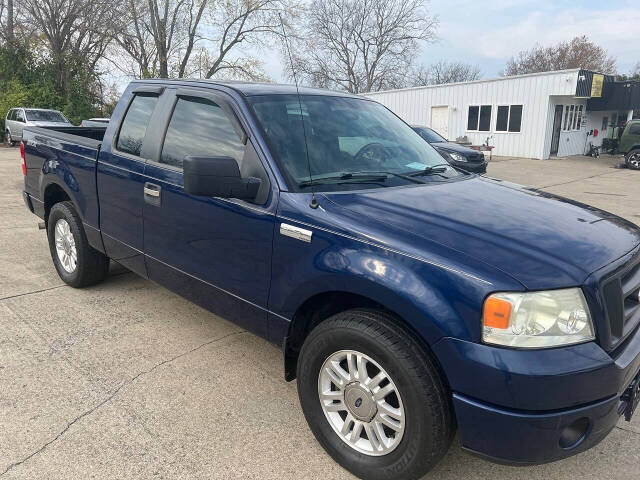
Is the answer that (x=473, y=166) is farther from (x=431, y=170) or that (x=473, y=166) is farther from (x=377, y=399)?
(x=377, y=399)

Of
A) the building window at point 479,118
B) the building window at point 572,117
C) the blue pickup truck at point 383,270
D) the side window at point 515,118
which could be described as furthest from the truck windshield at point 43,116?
the building window at point 572,117

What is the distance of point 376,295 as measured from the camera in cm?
219

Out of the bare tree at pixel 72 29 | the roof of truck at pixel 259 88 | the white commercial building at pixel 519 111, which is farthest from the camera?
the bare tree at pixel 72 29

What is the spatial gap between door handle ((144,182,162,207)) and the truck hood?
4.42 ft

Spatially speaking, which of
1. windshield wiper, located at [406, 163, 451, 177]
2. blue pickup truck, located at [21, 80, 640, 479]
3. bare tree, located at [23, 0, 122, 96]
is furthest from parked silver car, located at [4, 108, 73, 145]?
windshield wiper, located at [406, 163, 451, 177]

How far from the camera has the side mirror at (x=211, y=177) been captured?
2.42 metres

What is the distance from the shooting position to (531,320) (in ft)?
6.39

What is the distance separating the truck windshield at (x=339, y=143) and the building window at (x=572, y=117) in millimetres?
23798

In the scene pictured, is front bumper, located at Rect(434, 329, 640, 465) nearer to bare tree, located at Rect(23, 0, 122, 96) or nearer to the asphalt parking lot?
the asphalt parking lot

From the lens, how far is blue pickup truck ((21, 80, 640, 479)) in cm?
195

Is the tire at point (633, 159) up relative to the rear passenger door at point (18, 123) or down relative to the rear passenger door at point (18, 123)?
down

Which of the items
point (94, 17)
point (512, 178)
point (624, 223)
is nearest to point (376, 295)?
point (624, 223)

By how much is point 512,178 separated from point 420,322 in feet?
50.3

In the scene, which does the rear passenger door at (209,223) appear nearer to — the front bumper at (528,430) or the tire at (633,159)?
the front bumper at (528,430)
